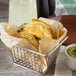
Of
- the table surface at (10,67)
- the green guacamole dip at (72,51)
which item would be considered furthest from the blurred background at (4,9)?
the green guacamole dip at (72,51)

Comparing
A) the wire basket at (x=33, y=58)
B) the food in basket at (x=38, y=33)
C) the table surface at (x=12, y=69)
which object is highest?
the food in basket at (x=38, y=33)

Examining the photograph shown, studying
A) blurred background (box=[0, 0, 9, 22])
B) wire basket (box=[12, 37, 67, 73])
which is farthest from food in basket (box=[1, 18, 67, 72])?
blurred background (box=[0, 0, 9, 22])

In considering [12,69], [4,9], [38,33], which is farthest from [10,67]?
[4,9]

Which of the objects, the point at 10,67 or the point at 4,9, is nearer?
the point at 10,67

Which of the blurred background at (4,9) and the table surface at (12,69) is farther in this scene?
the blurred background at (4,9)

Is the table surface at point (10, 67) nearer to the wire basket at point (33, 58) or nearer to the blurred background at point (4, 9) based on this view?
the wire basket at point (33, 58)

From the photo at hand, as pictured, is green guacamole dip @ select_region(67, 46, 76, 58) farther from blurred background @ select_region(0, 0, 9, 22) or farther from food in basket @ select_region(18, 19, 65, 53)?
blurred background @ select_region(0, 0, 9, 22)

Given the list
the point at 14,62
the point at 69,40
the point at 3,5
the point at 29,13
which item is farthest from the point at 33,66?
the point at 3,5

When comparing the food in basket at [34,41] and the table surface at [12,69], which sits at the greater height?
the food in basket at [34,41]

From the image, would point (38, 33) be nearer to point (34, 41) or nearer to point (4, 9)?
point (34, 41)
